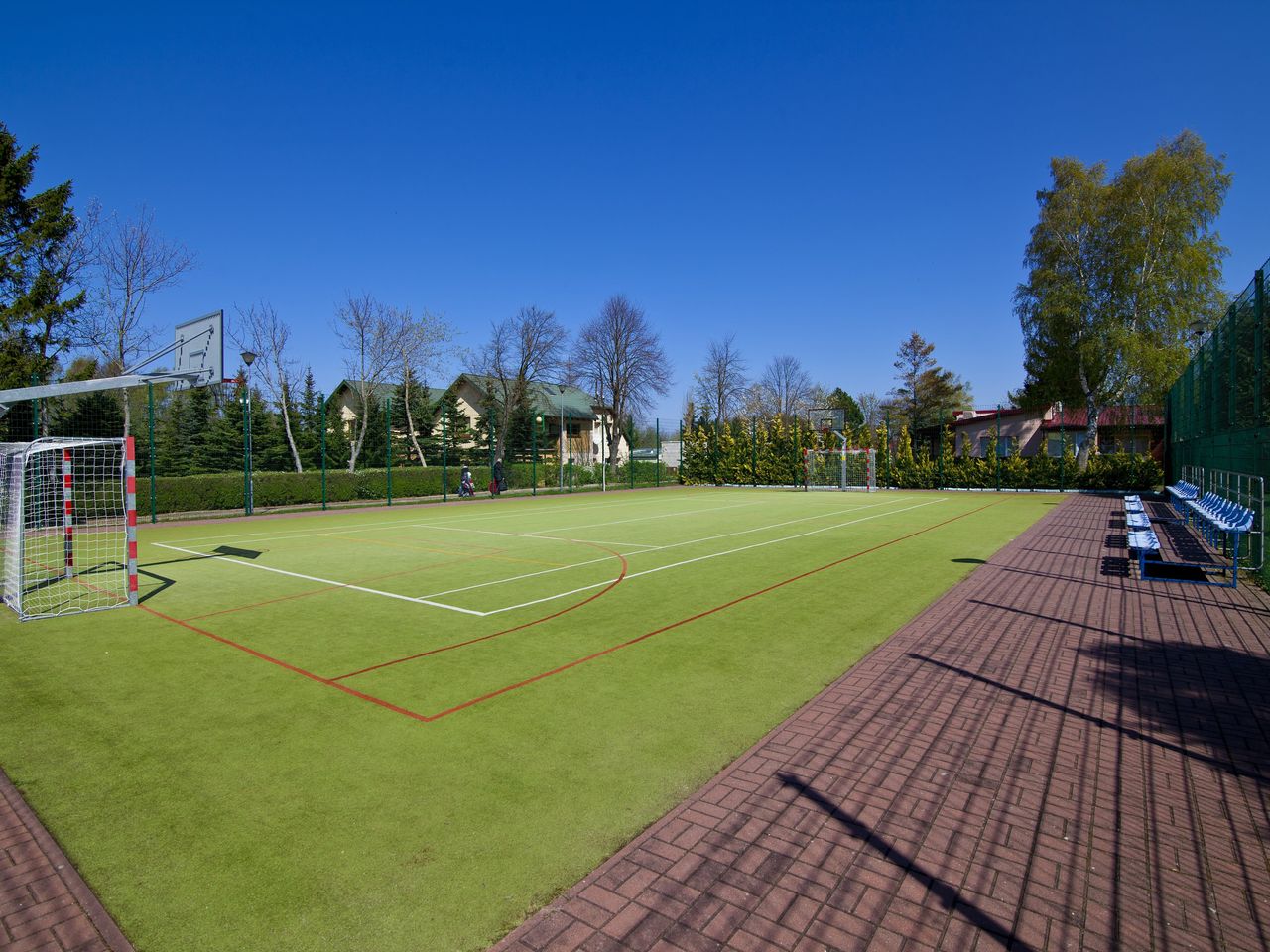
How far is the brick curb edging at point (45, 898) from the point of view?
2.79 m

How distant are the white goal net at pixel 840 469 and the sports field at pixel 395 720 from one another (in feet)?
77.8

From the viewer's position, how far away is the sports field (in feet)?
10.2

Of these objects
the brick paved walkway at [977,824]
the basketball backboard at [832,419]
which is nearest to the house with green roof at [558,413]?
the basketball backboard at [832,419]

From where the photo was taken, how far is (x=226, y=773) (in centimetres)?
423

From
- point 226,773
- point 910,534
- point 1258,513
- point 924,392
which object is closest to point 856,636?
point 226,773

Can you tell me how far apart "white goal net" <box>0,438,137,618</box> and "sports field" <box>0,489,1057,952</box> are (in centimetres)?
70

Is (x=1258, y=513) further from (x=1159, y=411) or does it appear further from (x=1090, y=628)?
(x=1159, y=411)

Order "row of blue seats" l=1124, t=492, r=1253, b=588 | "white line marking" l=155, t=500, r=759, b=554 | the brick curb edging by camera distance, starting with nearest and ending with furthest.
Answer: the brick curb edging, "row of blue seats" l=1124, t=492, r=1253, b=588, "white line marking" l=155, t=500, r=759, b=554

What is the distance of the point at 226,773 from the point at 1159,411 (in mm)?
40142

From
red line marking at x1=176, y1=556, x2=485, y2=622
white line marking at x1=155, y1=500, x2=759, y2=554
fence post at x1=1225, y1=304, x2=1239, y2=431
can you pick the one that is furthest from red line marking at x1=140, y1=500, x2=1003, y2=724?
fence post at x1=1225, y1=304, x2=1239, y2=431

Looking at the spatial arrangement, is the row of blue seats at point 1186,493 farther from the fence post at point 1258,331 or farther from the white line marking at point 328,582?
the white line marking at point 328,582

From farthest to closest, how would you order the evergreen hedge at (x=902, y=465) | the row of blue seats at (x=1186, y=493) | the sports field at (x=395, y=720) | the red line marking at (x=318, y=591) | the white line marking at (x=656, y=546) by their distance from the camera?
the evergreen hedge at (x=902, y=465), the row of blue seats at (x=1186, y=493), the white line marking at (x=656, y=546), the red line marking at (x=318, y=591), the sports field at (x=395, y=720)

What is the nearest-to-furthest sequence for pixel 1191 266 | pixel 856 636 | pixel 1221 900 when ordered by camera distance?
pixel 1221 900
pixel 856 636
pixel 1191 266

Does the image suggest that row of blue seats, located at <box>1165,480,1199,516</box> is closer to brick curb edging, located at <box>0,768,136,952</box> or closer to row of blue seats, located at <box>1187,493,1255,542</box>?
row of blue seats, located at <box>1187,493,1255,542</box>
